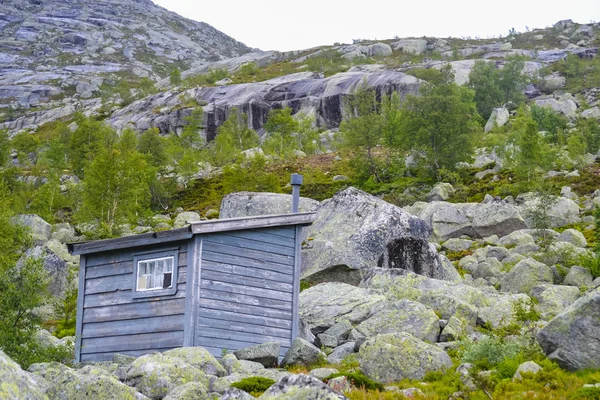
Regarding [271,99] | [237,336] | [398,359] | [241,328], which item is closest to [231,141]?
[271,99]

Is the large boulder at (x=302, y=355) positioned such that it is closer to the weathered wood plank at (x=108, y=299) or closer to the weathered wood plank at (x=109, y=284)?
the weathered wood plank at (x=108, y=299)

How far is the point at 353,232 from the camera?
98.6ft

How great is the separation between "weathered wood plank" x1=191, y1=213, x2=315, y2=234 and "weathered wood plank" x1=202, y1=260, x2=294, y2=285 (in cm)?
96

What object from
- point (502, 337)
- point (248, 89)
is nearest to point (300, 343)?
point (502, 337)

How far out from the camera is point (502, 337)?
17438 millimetres

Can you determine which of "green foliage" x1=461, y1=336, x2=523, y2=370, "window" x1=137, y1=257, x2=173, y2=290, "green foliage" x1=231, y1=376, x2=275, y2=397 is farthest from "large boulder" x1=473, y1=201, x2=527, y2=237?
"green foliage" x1=231, y1=376, x2=275, y2=397

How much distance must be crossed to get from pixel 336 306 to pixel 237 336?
4.96 meters

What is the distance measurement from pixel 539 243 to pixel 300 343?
61.9 feet

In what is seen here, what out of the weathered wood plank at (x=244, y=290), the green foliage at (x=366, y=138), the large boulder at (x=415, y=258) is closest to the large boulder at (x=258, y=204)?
the large boulder at (x=415, y=258)

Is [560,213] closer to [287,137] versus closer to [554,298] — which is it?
[554,298]

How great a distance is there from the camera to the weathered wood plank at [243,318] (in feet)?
60.2

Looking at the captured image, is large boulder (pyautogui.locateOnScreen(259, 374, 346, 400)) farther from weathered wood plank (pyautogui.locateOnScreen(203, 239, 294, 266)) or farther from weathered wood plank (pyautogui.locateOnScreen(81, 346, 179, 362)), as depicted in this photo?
weathered wood plank (pyautogui.locateOnScreen(203, 239, 294, 266))

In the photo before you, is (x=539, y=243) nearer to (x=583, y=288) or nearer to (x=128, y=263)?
(x=583, y=288)

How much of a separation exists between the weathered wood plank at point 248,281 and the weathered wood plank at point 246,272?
45mm
